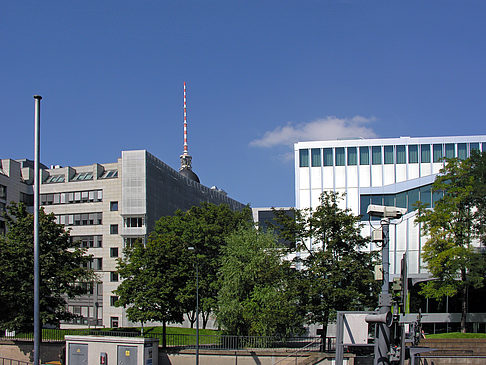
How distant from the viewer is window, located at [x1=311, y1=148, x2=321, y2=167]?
6375cm

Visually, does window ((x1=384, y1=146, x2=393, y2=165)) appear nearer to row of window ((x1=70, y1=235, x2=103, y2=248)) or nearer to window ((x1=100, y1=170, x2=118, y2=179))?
window ((x1=100, y1=170, x2=118, y2=179))

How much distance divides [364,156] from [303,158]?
278 inches

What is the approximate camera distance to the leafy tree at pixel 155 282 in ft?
124

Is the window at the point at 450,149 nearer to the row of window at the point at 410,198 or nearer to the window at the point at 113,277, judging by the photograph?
the row of window at the point at 410,198

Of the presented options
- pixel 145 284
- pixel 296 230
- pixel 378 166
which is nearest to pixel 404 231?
pixel 378 166

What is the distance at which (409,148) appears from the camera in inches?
2542

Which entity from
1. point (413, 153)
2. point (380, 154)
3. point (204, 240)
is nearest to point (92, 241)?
point (204, 240)

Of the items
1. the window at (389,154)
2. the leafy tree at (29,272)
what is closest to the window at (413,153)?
the window at (389,154)

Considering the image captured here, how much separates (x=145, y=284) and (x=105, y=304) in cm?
3290

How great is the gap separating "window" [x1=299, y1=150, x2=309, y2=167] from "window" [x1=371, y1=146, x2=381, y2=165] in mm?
7498

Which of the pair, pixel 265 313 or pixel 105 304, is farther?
pixel 105 304

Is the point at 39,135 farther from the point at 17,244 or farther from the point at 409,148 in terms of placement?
the point at 409,148

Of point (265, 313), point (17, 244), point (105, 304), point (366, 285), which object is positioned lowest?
point (105, 304)

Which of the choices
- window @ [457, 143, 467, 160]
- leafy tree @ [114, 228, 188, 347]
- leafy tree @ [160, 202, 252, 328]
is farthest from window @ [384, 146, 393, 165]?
leafy tree @ [114, 228, 188, 347]
